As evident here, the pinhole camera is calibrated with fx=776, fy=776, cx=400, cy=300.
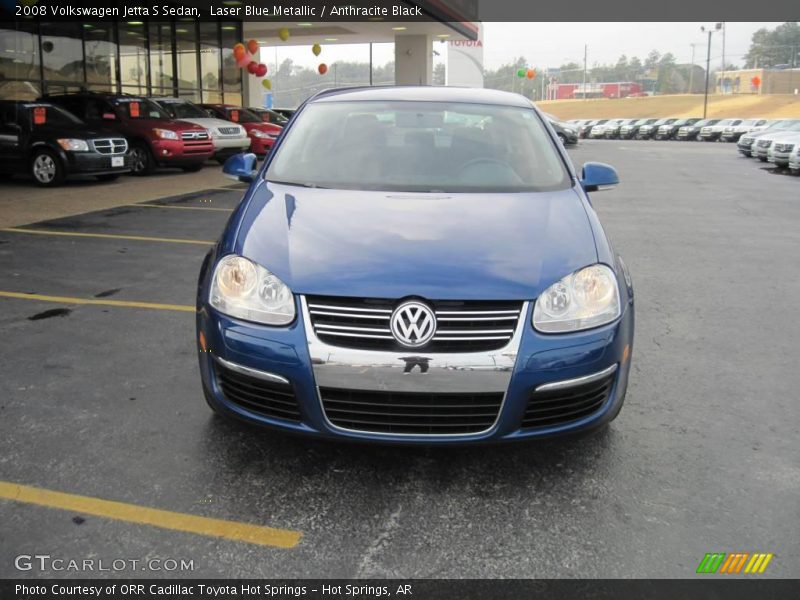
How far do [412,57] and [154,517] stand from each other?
36339 mm

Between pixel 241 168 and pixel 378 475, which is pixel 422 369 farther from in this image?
pixel 241 168

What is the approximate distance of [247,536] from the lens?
8.94 feet

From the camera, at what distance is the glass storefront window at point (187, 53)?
25.3 metres

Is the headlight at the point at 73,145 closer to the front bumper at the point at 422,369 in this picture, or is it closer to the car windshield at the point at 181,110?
the car windshield at the point at 181,110

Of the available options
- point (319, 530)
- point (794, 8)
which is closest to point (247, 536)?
point (319, 530)

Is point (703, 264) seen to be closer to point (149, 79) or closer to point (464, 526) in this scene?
point (464, 526)

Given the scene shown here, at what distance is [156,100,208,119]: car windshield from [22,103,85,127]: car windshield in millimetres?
3474

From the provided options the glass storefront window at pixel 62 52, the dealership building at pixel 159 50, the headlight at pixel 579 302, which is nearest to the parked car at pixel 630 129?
the dealership building at pixel 159 50

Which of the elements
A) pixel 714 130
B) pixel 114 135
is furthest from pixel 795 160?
pixel 714 130

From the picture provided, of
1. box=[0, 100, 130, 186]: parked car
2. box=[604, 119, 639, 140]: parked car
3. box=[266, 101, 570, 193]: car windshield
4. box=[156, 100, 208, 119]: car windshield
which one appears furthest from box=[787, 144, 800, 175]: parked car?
box=[604, 119, 639, 140]: parked car

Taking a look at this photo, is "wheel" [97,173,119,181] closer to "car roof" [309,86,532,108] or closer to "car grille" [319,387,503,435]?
"car roof" [309,86,532,108]

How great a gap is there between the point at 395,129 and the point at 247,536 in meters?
2.55

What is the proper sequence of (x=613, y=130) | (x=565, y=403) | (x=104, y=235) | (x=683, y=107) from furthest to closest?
(x=683, y=107), (x=613, y=130), (x=104, y=235), (x=565, y=403)

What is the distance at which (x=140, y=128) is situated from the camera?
15898mm
